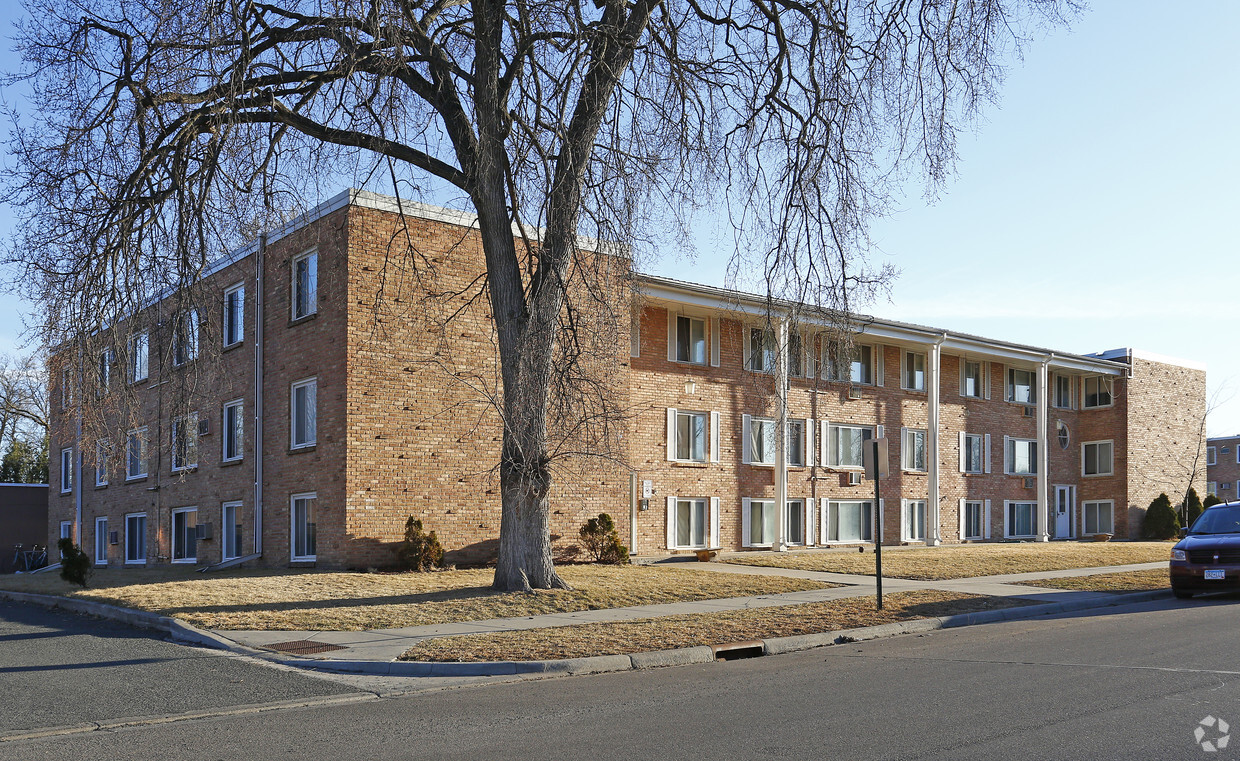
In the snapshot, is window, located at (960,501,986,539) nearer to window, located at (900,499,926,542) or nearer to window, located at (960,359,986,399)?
window, located at (900,499,926,542)

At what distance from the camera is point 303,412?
75.2 ft

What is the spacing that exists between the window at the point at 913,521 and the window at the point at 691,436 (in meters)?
9.01

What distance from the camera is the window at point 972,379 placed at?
37844 mm

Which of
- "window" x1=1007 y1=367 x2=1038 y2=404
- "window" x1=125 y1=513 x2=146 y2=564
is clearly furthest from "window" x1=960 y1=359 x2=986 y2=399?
"window" x1=125 y1=513 x2=146 y2=564

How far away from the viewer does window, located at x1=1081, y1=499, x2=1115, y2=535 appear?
4212 cm

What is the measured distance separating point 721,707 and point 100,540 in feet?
99.9

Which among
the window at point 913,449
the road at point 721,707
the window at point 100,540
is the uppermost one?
the window at point 913,449

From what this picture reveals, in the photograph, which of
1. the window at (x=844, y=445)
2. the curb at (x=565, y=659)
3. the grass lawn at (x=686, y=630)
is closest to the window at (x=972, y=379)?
the window at (x=844, y=445)

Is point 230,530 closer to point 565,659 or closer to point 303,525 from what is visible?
point 303,525

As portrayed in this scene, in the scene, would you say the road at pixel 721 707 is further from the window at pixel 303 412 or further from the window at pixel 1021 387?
the window at pixel 1021 387

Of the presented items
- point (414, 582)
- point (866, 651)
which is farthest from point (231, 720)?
point (414, 582)

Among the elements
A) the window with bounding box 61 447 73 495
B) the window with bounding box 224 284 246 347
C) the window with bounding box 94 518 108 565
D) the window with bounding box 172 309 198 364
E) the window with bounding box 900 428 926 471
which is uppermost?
the window with bounding box 224 284 246 347

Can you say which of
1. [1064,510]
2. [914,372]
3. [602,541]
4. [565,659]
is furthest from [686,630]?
[1064,510]

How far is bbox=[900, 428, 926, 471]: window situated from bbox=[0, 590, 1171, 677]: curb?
17612 millimetres
